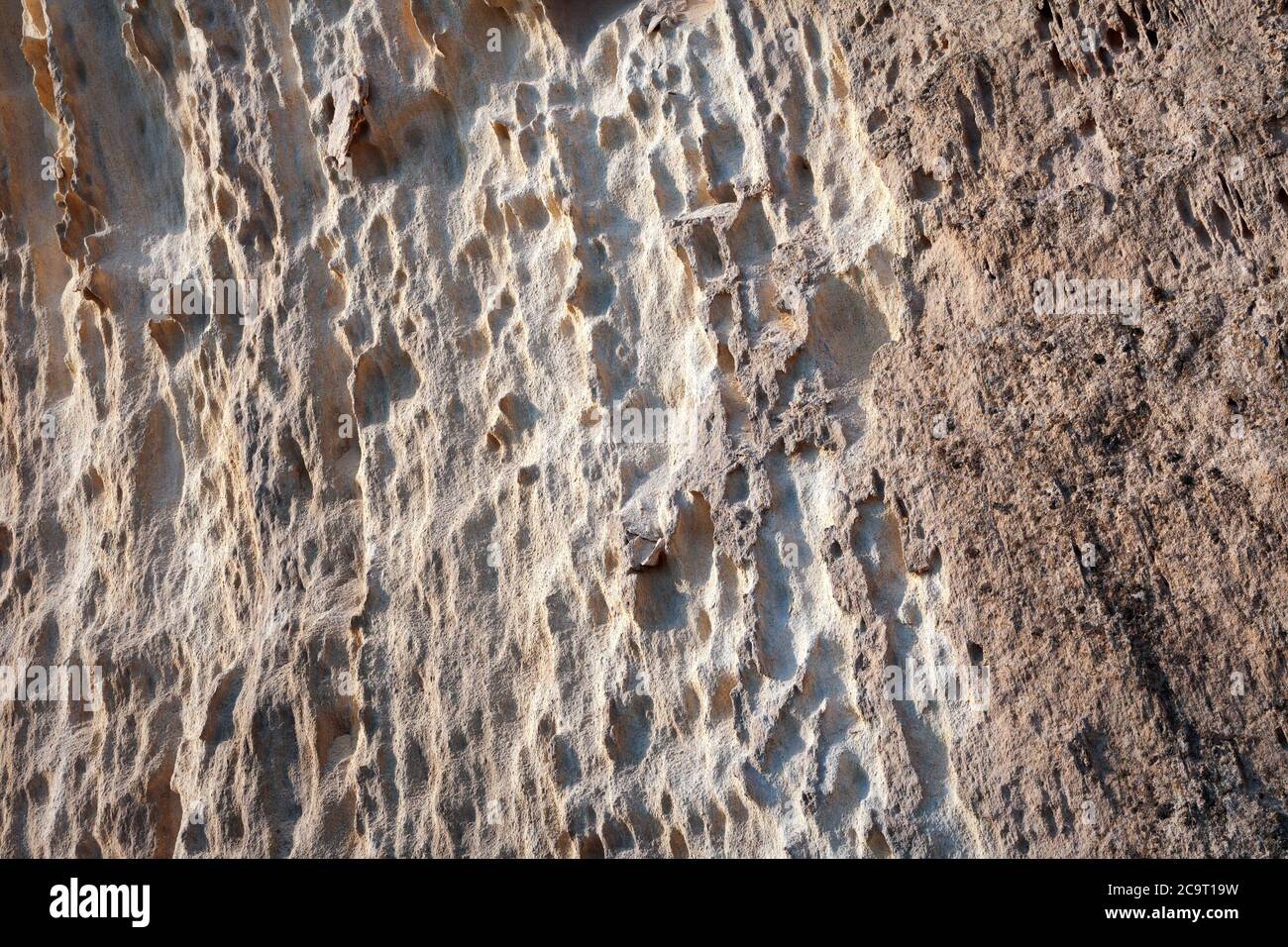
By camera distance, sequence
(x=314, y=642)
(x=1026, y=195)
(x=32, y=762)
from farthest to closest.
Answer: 1. (x=32, y=762)
2. (x=314, y=642)
3. (x=1026, y=195)

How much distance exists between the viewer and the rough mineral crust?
3.44 m

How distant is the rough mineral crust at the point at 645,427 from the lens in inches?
135

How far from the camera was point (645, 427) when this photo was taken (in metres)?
4.42

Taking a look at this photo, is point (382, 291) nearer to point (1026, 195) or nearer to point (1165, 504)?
point (1026, 195)

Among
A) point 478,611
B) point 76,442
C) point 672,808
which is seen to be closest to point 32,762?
point 76,442

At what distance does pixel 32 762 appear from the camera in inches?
219

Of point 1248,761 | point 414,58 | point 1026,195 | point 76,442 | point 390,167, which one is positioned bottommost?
point 1248,761
